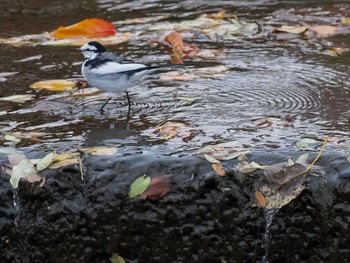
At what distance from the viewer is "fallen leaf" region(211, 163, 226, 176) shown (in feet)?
11.8

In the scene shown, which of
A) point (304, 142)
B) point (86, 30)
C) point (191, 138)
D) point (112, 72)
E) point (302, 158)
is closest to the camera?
point (302, 158)

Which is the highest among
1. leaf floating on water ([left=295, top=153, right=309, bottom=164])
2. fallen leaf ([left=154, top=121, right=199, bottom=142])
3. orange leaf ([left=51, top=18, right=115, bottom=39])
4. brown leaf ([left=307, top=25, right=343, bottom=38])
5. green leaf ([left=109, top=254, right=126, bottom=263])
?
leaf floating on water ([left=295, top=153, right=309, bottom=164])

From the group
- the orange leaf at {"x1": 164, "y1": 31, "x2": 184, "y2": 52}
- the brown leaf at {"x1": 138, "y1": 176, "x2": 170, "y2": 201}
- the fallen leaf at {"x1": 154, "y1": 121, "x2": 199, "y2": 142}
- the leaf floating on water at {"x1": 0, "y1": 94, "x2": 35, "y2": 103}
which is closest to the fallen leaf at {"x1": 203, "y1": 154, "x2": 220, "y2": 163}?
the brown leaf at {"x1": 138, "y1": 176, "x2": 170, "y2": 201}

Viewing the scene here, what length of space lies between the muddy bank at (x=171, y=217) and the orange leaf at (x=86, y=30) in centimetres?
298

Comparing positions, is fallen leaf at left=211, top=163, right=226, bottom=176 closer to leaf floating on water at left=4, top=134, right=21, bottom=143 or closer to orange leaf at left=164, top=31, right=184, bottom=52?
leaf floating on water at left=4, top=134, right=21, bottom=143

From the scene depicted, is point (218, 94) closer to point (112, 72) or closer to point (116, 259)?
point (112, 72)

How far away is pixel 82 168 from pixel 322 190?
109 cm

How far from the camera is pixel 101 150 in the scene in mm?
3877

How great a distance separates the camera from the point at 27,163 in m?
3.75

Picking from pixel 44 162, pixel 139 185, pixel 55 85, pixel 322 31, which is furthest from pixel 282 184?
pixel 322 31

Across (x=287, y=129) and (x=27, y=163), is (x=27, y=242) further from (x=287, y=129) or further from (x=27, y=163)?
(x=287, y=129)

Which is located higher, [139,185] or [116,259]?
[139,185]

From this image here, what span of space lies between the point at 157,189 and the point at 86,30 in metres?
3.27

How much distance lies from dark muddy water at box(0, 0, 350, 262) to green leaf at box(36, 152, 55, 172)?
0.07 m
